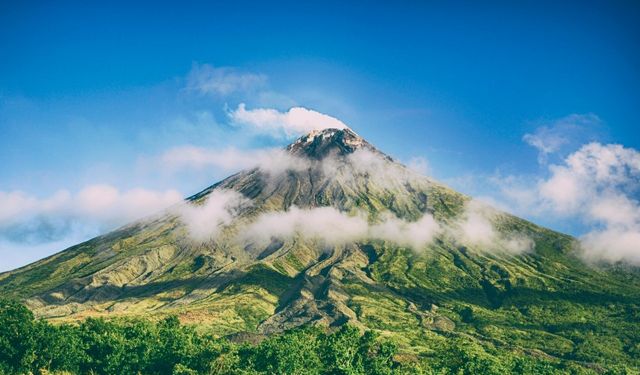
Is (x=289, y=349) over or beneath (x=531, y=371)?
over

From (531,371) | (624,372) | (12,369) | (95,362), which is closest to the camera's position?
(12,369)

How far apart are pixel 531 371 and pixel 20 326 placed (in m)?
125

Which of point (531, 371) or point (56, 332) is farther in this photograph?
point (531, 371)

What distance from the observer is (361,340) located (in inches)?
5910

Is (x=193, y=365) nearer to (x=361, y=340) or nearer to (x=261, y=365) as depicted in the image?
(x=261, y=365)

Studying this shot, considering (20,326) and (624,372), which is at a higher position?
(20,326)

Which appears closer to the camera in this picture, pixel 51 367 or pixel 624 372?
pixel 51 367

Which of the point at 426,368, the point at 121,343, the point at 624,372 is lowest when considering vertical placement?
the point at 624,372

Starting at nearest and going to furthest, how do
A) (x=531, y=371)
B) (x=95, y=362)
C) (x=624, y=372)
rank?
(x=95, y=362)
(x=531, y=371)
(x=624, y=372)

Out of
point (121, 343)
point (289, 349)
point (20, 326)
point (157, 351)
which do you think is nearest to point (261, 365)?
point (289, 349)

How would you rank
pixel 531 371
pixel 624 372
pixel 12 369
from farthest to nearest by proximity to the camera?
pixel 624 372 → pixel 531 371 → pixel 12 369

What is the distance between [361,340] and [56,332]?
250 ft

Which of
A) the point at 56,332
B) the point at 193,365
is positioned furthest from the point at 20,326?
the point at 193,365

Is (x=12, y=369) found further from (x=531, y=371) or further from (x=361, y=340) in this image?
(x=531, y=371)
